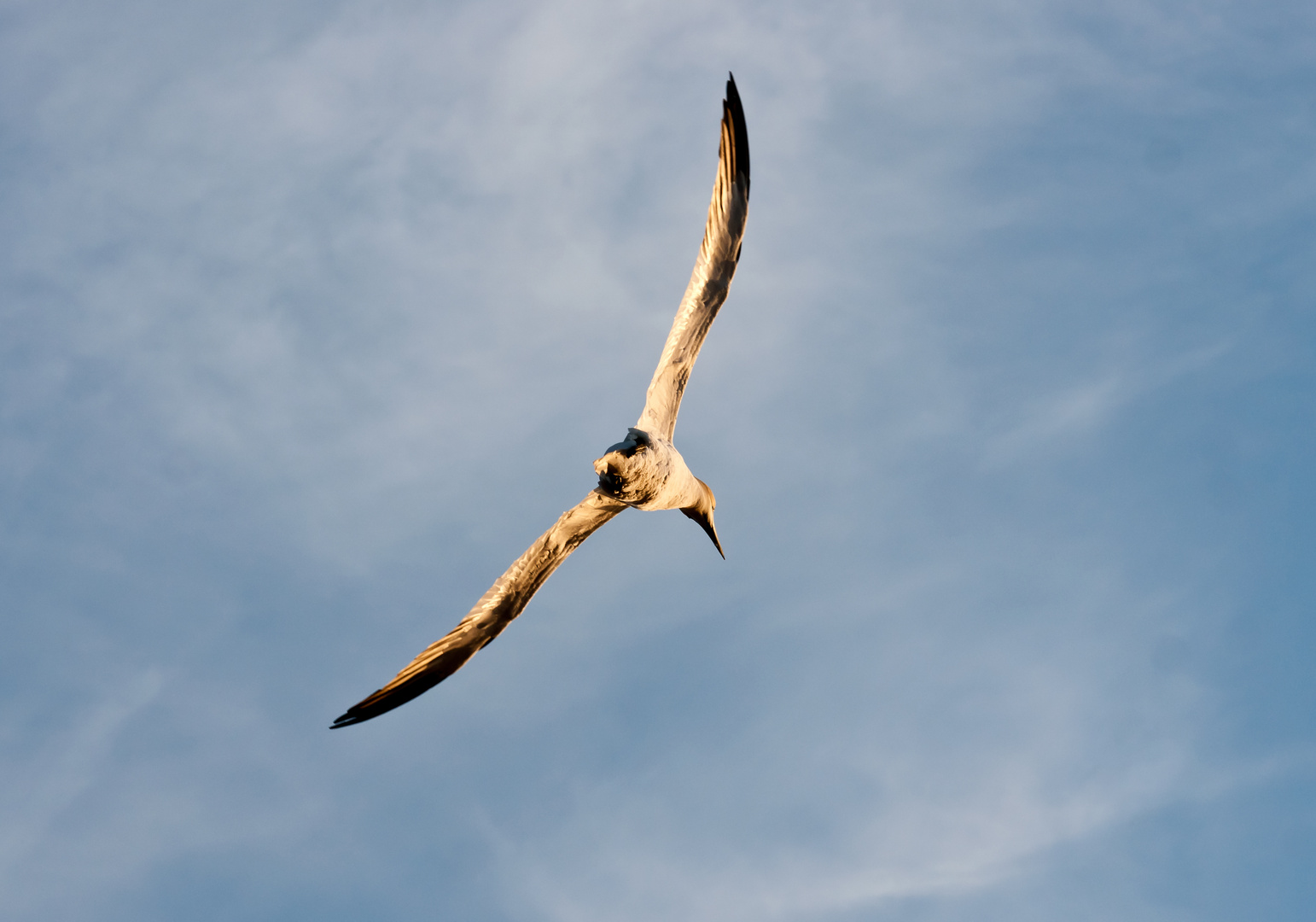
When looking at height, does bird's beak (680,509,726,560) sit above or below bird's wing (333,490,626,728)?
above

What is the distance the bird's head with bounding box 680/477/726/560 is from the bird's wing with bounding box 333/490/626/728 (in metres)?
2.29

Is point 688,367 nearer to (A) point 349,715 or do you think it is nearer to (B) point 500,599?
(B) point 500,599

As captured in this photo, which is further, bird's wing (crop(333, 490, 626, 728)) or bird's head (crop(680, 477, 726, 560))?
bird's head (crop(680, 477, 726, 560))

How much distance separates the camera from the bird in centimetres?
1441

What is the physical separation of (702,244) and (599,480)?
3955 millimetres

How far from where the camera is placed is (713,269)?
14.5 metres

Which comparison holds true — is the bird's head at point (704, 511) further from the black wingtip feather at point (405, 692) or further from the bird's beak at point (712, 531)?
the black wingtip feather at point (405, 692)

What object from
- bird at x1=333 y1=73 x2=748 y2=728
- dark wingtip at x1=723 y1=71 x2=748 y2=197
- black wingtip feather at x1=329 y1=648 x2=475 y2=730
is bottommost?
black wingtip feather at x1=329 y1=648 x2=475 y2=730

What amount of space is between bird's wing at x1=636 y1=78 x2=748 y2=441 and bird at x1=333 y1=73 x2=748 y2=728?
0.04 feet

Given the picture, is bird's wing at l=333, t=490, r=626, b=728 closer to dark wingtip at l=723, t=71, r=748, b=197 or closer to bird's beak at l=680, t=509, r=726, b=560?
bird's beak at l=680, t=509, r=726, b=560

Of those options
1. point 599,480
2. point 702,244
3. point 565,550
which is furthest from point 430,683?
point 702,244

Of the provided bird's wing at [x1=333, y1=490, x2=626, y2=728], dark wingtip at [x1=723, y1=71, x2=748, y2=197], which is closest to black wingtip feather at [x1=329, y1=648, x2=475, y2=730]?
bird's wing at [x1=333, y1=490, x2=626, y2=728]

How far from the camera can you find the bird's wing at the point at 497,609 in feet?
47.0

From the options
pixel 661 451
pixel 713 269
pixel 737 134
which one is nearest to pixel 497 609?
pixel 661 451
